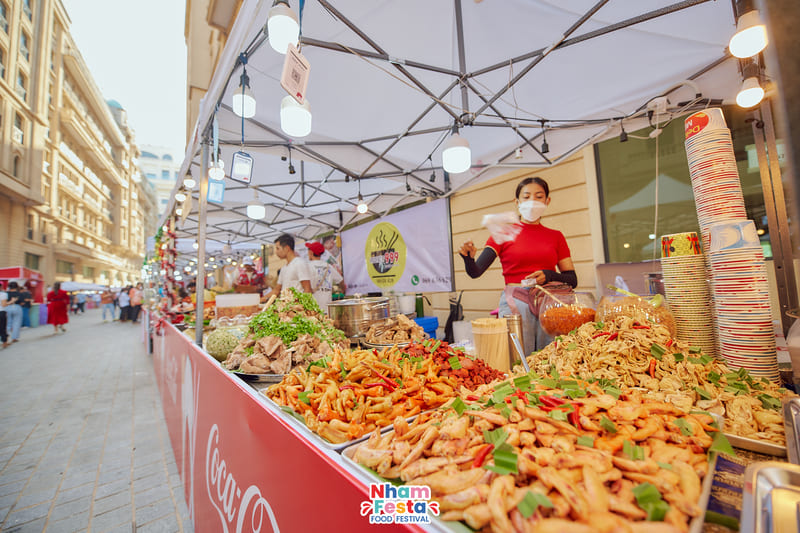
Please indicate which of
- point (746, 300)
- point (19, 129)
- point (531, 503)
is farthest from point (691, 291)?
point (19, 129)

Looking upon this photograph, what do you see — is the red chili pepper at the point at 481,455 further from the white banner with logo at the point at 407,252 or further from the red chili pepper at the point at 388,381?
the white banner with logo at the point at 407,252

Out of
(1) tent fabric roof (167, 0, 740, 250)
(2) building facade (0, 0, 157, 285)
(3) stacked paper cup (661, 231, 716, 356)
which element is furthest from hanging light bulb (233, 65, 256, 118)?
(2) building facade (0, 0, 157, 285)

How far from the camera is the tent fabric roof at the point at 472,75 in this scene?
2.68 meters

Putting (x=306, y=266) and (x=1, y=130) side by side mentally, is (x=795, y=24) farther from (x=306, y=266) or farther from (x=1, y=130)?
(x=1, y=130)

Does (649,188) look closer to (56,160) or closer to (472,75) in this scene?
(472,75)

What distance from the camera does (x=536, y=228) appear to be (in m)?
2.62

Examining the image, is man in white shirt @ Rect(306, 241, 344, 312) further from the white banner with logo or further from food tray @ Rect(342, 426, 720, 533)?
food tray @ Rect(342, 426, 720, 533)

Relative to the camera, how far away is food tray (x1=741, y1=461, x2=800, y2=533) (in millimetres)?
490

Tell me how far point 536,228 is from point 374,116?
2.79 meters

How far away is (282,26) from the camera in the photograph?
67.6 inches

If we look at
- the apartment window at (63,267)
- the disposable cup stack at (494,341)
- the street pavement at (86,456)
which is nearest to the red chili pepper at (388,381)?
the disposable cup stack at (494,341)

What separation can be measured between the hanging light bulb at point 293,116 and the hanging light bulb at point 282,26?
0.36 m

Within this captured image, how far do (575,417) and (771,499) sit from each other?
326mm

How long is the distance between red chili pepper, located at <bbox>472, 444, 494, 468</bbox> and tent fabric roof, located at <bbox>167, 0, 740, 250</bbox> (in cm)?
237
